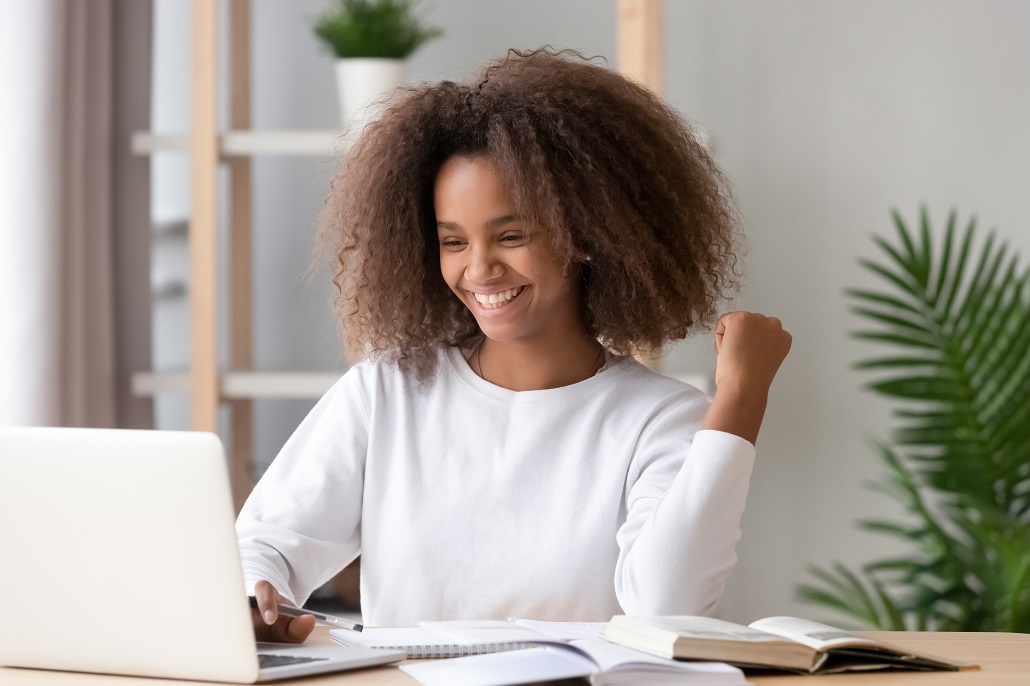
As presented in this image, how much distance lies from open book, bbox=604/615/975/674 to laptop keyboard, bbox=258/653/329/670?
29 cm

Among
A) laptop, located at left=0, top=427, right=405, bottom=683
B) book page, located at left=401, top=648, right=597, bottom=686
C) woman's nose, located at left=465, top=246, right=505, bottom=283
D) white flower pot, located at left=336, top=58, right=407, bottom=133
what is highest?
white flower pot, located at left=336, top=58, right=407, bottom=133

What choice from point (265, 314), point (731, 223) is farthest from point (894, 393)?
point (265, 314)

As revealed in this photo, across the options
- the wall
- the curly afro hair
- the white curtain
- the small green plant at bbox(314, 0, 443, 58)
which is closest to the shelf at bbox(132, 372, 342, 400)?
the white curtain

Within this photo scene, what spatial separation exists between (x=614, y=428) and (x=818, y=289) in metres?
1.64

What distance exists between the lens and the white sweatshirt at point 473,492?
4.73ft

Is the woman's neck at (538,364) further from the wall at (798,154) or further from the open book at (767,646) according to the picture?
the wall at (798,154)

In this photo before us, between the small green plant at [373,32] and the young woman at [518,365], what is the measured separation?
1.04m

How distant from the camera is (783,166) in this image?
3002 mm

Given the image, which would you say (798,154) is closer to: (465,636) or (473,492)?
(473,492)

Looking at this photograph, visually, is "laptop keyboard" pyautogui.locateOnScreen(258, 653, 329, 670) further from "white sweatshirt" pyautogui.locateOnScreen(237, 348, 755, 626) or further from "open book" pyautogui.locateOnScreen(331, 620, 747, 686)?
"white sweatshirt" pyautogui.locateOnScreen(237, 348, 755, 626)

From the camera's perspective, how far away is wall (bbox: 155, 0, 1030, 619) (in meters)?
2.94

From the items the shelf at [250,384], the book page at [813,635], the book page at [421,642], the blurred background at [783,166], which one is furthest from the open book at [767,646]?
the blurred background at [783,166]

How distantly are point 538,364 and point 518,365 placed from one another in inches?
1.1

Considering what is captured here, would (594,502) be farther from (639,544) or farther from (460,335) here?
(460,335)
